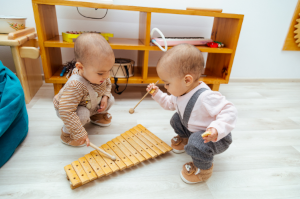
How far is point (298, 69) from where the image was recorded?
A: 2164 millimetres

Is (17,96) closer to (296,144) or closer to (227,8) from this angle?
(296,144)

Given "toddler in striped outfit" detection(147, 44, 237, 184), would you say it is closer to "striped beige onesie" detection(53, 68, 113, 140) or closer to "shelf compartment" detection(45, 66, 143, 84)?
"striped beige onesie" detection(53, 68, 113, 140)

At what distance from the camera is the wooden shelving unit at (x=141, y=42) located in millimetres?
1248

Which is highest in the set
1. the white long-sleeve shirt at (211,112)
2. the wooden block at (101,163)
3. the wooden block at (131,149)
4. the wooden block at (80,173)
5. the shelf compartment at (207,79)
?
the white long-sleeve shirt at (211,112)

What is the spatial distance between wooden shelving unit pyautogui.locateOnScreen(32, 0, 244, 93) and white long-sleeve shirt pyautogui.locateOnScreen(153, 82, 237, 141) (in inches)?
26.9

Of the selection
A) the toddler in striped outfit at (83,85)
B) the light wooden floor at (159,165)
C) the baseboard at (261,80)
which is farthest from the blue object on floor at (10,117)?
the baseboard at (261,80)

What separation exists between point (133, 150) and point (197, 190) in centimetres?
33

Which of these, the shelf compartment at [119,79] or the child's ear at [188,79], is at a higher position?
the child's ear at [188,79]

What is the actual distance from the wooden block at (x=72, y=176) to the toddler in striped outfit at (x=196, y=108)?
0.42m

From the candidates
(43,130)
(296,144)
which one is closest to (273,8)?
(296,144)

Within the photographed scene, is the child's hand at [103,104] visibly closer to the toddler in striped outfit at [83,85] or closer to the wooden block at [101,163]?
the toddler in striped outfit at [83,85]

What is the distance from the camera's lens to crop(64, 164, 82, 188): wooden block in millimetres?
744

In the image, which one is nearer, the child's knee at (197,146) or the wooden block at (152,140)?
the child's knee at (197,146)

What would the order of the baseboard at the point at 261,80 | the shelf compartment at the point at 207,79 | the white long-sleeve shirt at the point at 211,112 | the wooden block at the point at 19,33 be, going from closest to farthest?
the white long-sleeve shirt at the point at 211,112 → the wooden block at the point at 19,33 → the shelf compartment at the point at 207,79 → the baseboard at the point at 261,80
